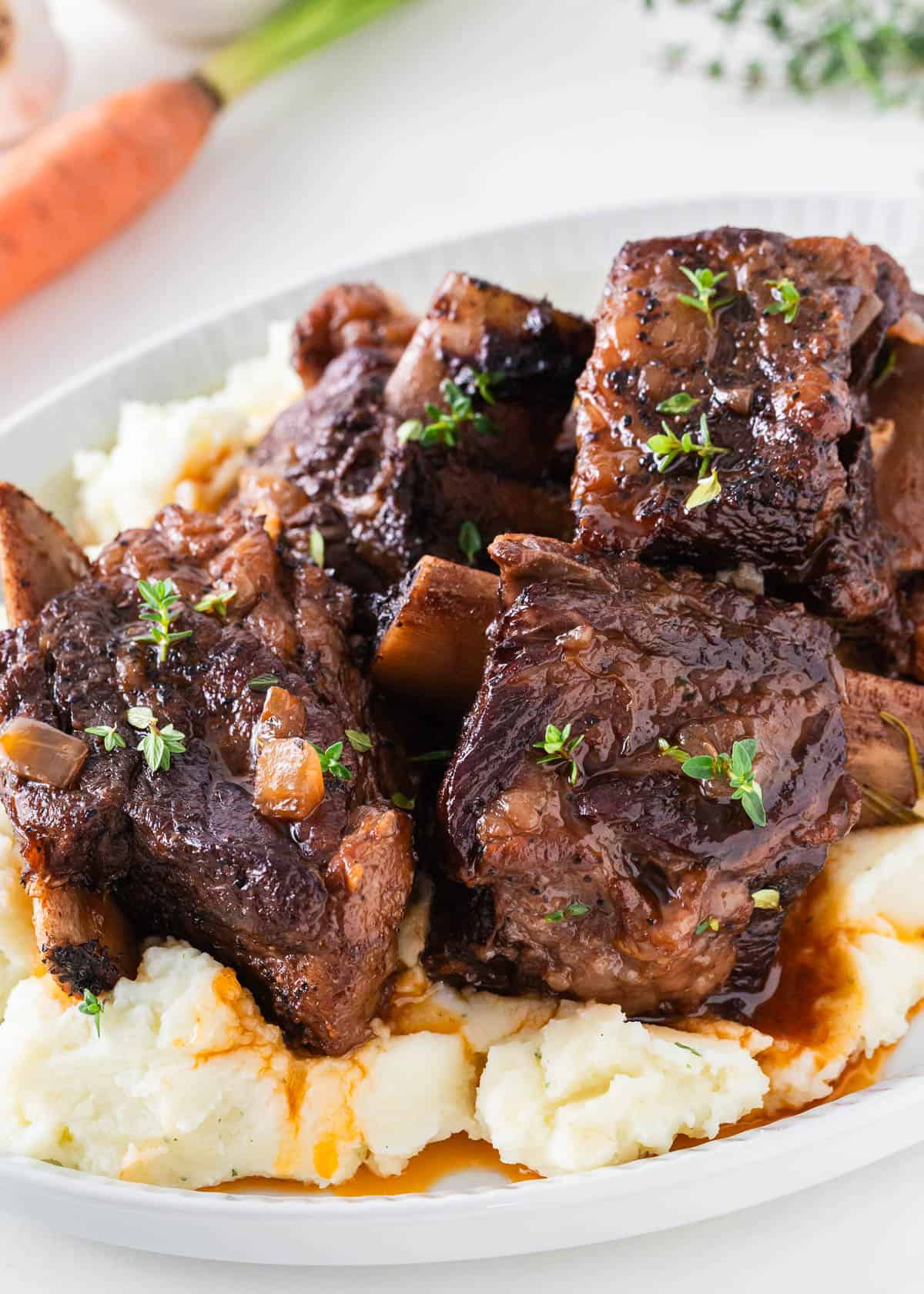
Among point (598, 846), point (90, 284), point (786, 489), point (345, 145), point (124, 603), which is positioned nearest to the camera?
point (598, 846)

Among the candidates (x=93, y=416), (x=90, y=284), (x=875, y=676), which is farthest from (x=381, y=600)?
(x=90, y=284)

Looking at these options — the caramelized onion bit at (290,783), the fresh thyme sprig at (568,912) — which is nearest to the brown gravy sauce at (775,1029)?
the fresh thyme sprig at (568,912)

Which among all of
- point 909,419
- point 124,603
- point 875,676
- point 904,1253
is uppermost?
point 124,603

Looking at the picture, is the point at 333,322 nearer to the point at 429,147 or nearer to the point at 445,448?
the point at 445,448

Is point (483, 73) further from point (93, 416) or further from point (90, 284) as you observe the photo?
point (93, 416)

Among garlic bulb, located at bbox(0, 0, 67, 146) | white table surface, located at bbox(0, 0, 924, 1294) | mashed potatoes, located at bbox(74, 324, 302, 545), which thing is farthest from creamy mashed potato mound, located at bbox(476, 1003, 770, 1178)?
garlic bulb, located at bbox(0, 0, 67, 146)

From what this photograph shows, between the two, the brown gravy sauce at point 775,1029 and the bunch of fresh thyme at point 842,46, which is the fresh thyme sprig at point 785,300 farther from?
the bunch of fresh thyme at point 842,46
